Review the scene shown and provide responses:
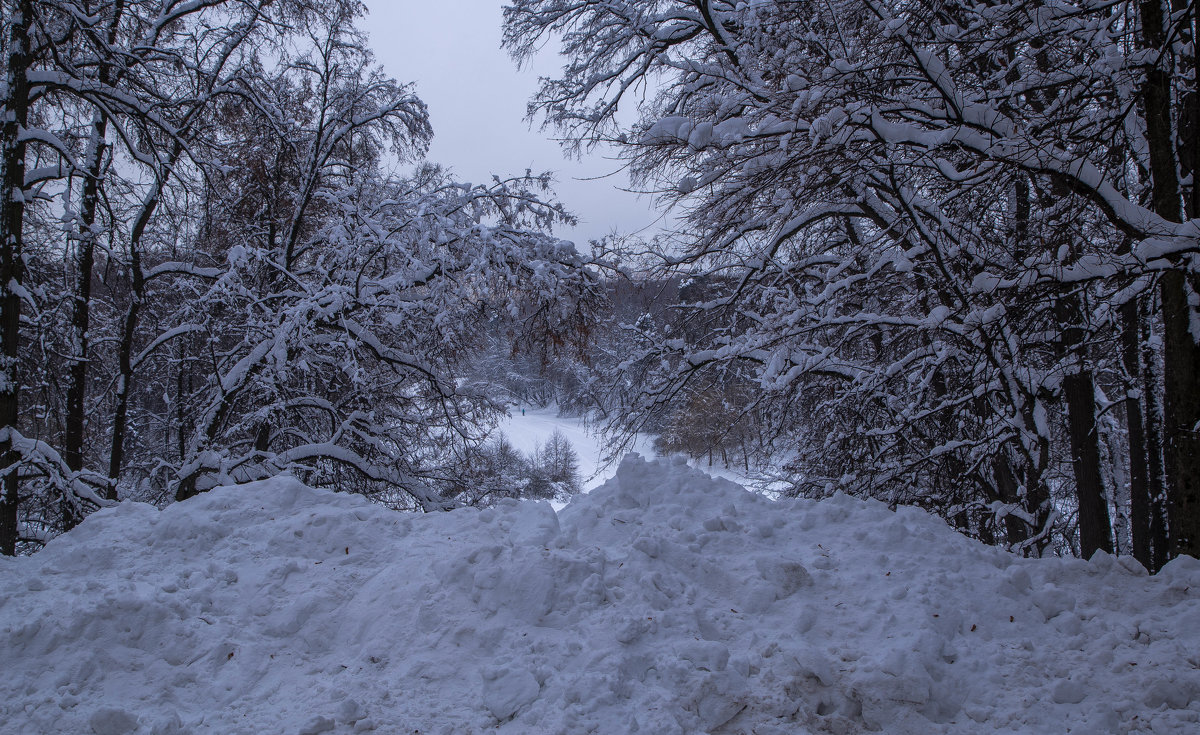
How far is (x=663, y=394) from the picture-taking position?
6.70m

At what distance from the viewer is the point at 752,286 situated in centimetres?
671

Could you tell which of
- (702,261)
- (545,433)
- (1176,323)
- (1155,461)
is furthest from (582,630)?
(545,433)

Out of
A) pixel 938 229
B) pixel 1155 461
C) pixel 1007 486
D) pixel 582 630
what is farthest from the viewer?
pixel 1155 461

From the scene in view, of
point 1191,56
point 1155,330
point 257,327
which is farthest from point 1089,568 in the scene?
point 257,327

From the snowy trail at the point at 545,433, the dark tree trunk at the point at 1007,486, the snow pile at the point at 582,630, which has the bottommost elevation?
the snow pile at the point at 582,630

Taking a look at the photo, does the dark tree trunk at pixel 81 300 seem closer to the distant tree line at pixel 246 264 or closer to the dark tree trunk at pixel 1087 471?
the distant tree line at pixel 246 264

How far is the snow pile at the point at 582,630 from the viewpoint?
2363mm

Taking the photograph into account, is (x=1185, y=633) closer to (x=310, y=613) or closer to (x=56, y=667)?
(x=310, y=613)

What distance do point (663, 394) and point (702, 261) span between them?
5.49 feet

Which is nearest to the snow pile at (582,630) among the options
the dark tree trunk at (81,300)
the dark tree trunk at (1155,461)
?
the dark tree trunk at (1155,461)

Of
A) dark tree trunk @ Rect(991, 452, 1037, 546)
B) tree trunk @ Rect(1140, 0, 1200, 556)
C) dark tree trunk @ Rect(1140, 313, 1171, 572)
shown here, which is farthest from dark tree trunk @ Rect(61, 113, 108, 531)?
dark tree trunk @ Rect(1140, 313, 1171, 572)

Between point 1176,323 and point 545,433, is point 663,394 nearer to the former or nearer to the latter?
point 1176,323

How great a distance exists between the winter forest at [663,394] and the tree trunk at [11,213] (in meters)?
0.04

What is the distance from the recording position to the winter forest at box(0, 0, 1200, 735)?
2.52 m
